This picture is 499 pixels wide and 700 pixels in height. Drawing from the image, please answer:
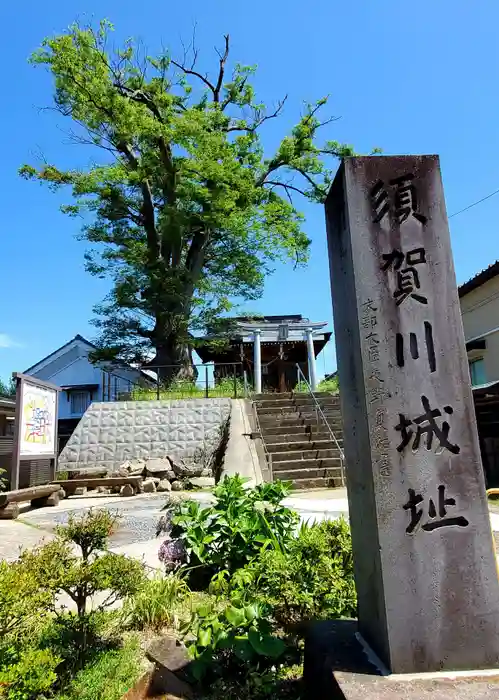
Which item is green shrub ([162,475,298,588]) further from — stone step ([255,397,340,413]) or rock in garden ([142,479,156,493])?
stone step ([255,397,340,413])

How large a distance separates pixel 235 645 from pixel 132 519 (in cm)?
614

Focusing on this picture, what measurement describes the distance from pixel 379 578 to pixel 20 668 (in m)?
1.71

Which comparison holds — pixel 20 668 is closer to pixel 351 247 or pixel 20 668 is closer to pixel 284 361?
pixel 351 247

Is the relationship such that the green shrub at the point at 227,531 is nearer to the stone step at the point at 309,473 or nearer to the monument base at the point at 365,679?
the monument base at the point at 365,679

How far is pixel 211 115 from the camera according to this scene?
858 inches

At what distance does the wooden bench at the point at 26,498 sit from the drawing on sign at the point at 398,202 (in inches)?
343

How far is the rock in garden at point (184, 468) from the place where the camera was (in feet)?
47.6

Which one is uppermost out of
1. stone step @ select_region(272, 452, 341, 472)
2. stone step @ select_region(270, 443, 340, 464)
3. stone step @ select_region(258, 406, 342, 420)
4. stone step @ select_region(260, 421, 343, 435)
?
stone step @ select_region(258, 406, 342, 420)

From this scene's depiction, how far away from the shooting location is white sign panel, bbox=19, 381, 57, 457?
33.3 ft

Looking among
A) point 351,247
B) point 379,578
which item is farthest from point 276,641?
point 351,247

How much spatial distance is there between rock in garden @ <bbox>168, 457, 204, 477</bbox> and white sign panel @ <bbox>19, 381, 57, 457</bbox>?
4.05 m

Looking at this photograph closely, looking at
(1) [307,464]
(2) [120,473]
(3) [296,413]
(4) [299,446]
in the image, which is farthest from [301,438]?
(2) [120,473]

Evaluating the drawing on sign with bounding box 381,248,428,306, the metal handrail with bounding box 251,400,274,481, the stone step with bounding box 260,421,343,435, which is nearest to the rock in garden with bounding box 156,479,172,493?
the metal handrail with bounding box 251,400,274,481

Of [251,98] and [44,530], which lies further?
[251,98]
